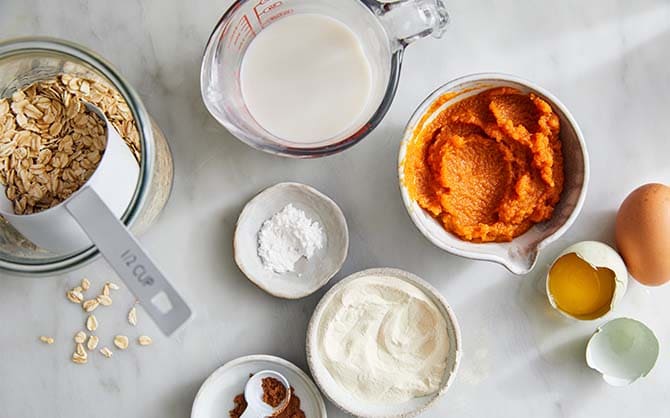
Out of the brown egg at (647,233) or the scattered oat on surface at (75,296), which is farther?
the scattered oat on surface at (75,296)

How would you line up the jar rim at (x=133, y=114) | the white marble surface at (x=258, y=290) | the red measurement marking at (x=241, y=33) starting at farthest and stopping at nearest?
the white marble surface at (x=258, y=290), the red measurement marking at (x=241, y=33), the jar rim at (x=133, y=114)

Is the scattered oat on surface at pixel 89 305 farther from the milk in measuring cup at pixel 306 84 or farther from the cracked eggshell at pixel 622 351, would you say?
the cracked eggshell at pixel 622 351

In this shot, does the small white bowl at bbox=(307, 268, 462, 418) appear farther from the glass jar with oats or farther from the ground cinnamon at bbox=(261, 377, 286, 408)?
the glass jar with oats

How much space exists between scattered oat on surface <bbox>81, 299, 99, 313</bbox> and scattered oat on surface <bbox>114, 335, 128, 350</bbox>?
0.06m

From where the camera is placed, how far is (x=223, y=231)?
1.38 metres

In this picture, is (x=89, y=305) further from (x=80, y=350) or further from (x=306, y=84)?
(x=306, y=84)

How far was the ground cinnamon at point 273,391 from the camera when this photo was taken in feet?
4.33

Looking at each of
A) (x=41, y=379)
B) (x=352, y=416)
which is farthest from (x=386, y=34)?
(x=41, y=379)

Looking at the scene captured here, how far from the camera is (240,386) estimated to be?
1.35m

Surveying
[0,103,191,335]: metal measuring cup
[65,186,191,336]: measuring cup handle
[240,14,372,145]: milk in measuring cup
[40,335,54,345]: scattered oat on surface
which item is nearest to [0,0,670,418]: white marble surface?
[40,335,54,345]: scattered oat on surface

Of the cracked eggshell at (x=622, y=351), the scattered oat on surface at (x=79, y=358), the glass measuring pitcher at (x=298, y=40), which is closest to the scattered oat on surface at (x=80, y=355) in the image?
A: the scattered oat on surface at (x=79, y=358)

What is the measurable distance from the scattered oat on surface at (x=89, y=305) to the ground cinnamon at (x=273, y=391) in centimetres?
32

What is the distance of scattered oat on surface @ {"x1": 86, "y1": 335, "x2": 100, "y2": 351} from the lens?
1.37 m

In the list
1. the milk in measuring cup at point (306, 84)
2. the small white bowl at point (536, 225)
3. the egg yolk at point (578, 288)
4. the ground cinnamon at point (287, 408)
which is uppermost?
the milk in measuring cup at point (306, 84)
